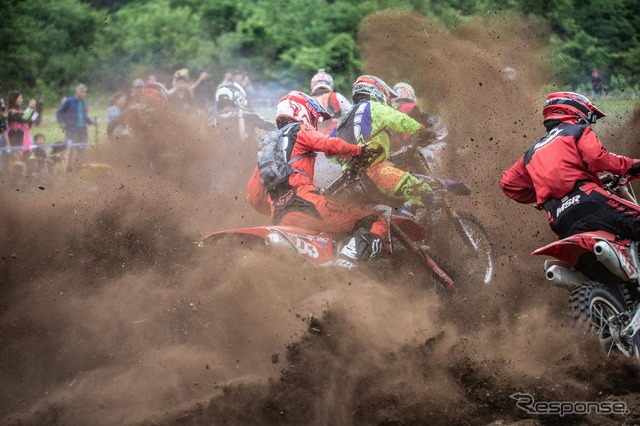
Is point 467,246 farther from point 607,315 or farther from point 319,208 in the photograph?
point 607,315

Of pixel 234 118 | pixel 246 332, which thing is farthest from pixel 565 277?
pixel 234 118

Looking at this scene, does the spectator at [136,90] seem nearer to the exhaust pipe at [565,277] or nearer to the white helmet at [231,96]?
the white helmet at [231,96]

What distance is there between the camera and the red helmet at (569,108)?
7199 millimetres

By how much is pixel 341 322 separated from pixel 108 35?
18.0m

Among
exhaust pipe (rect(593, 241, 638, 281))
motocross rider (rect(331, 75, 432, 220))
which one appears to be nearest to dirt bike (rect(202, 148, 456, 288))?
motocross rider (rect(331, 75, 432, 220))

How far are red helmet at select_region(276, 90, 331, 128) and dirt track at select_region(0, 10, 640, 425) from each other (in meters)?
1.66

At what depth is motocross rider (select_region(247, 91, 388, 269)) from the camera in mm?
7602

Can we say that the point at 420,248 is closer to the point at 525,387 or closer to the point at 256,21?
the point at 525,387

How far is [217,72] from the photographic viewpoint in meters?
20.9

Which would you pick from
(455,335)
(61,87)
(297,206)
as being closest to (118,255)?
(297,206)

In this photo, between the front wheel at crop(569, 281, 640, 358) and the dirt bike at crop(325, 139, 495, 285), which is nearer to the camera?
the front wheel at crop(569, 281, 640, 358)

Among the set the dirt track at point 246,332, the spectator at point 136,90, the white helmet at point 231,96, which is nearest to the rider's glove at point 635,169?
the dirt track at point 246,332

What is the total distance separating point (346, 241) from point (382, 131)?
71.2 inches

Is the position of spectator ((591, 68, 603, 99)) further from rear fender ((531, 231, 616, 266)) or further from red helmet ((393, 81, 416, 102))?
rear fender ((531, 231, 616, 266))
